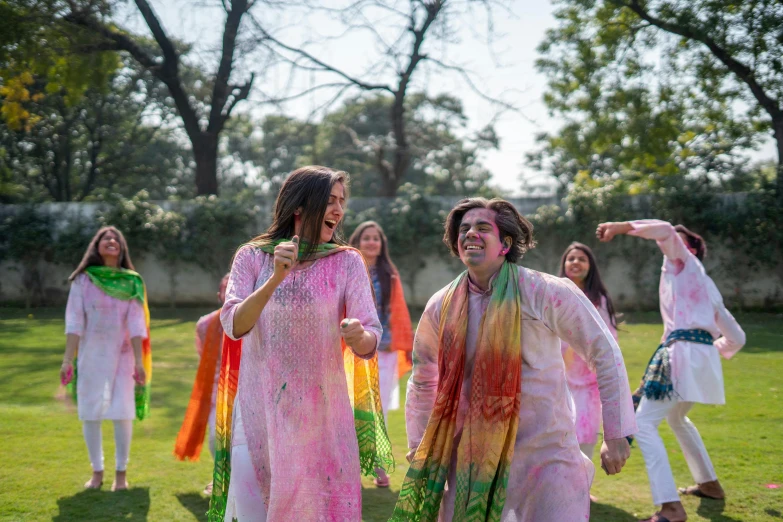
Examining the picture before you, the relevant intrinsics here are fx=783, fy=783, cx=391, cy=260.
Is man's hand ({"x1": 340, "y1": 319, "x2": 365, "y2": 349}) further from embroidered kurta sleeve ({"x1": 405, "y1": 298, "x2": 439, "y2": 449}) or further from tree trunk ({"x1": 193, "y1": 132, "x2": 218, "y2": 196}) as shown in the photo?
tree trunk ({"x1": 193, "y1": 132, "x2": 218, "y2": 196})

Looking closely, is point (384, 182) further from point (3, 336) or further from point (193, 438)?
point (193, 438)

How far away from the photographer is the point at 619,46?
795 inches

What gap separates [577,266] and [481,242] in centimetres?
284

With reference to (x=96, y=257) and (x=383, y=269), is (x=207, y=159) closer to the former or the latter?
(x=383, y=269)

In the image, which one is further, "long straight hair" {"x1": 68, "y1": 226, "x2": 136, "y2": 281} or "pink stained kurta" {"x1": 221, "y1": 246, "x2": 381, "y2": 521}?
"long straight hair" {"x1": 68, "y1": 226, "x2": 136, "y2": 281}

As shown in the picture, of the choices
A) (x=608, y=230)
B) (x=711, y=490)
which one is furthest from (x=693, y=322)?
(x=608, y=230)

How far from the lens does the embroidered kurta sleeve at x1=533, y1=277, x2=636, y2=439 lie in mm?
3053

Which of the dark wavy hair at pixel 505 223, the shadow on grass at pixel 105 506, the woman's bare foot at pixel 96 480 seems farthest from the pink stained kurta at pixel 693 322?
the woman's bare foot at pixel 96 480

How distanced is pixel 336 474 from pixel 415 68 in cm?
1872

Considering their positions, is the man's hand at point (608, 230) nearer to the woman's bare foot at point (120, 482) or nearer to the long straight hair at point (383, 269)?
the long straight hair at point (383, 269)

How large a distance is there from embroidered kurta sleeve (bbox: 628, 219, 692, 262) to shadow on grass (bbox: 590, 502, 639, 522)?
1758mm

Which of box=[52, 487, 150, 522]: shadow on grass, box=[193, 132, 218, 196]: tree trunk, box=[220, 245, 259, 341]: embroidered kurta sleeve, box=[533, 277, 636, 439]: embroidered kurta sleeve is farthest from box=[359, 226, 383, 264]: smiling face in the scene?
box=[193, 132, 218, 196]: tree trunk

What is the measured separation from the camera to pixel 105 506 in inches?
213

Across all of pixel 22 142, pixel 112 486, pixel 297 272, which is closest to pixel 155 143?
pixel 22 142
